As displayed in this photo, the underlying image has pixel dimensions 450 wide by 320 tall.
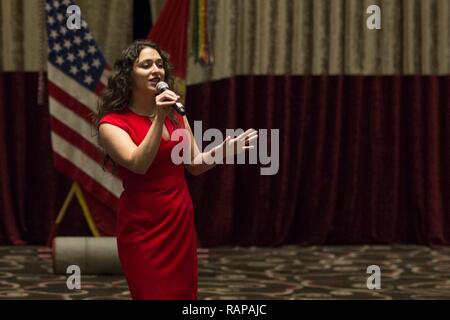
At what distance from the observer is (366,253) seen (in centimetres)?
755

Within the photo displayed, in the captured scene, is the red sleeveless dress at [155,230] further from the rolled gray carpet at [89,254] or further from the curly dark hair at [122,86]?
the rolled gray carpet at [89,254]

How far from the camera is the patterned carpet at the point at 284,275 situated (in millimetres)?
5746

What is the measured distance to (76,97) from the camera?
6.71 m

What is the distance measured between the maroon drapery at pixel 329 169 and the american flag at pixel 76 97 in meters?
1.19

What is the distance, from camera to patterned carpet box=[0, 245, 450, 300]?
226 inches

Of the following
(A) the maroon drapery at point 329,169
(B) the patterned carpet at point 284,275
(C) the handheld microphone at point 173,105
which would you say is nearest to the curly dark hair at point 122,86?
(C) the handheld microphone at point 173,105

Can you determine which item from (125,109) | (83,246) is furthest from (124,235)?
(83,246)

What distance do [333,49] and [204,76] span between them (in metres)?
1.24

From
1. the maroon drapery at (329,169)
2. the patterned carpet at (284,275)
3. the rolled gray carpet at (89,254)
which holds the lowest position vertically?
the patterned carpet at (284,275)

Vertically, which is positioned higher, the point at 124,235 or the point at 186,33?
the point at 186,33

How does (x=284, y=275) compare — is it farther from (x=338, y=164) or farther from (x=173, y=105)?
(x=173, y=105)

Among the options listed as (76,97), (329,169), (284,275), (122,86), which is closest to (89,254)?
(76,97)
